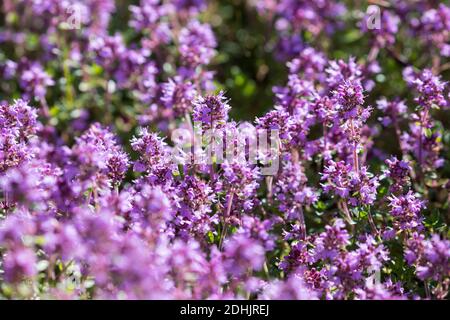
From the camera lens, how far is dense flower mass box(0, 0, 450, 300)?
122 inches

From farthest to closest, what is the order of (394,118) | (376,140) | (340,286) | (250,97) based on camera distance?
(250,97) → (376,140) → (394,118) → (340,286)

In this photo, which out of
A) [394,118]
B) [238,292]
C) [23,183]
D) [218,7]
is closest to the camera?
[23,183]

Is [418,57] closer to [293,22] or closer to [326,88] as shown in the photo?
[293,22]

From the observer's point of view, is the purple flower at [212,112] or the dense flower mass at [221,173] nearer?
the dense flower mass at [221,173]

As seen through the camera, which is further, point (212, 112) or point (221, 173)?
point (221, 173)

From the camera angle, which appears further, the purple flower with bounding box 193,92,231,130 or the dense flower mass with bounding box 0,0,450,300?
the purple flower with bounding box 193,92,231,130

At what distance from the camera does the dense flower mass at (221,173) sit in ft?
10.2

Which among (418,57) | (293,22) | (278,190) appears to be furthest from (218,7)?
(278,190)

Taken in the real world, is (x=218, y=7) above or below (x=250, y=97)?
above

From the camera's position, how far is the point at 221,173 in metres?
4.09

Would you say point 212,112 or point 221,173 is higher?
point 212,112
